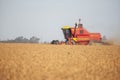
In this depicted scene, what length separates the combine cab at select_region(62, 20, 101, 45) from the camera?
2640 centimetres

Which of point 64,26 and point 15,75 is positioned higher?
point 64,26

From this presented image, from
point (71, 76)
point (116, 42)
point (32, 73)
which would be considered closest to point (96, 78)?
point (71, 76)

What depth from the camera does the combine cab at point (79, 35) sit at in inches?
1039

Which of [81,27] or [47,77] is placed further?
[81,27]

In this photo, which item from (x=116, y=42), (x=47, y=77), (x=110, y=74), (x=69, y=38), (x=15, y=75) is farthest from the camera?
(x=116, y=42)

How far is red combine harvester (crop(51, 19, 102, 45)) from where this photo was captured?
86.3 feet

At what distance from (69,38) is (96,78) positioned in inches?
831

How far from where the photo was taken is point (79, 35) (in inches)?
1045

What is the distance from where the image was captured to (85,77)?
4820mm

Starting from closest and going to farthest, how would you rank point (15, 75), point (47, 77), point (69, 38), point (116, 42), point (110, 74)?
point (47, 77), point (15, 75), point (110, 74), point (69, 38), point (116, 42)

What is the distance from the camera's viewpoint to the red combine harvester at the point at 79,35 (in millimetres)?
26316

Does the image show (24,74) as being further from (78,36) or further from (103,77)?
(78,36)

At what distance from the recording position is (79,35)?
87.0ft

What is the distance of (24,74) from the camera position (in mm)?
5109
